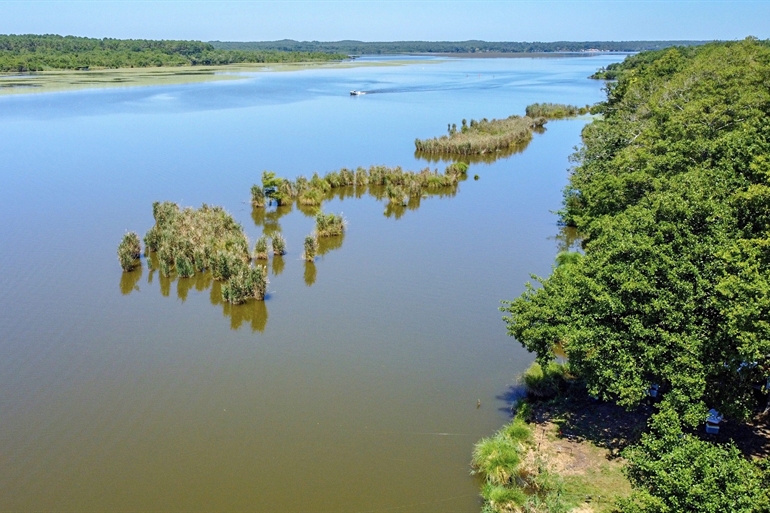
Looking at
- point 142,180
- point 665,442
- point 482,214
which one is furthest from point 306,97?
point 665,442

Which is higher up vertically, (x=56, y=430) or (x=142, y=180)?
(x=142, y=180)

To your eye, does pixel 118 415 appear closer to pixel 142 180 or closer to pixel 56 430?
pixel 56 430

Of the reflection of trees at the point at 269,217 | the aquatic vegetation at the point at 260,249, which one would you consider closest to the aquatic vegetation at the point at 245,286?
the aquatic vegetation at the point at 260,249

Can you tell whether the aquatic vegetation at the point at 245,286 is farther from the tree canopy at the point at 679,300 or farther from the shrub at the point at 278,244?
the tree canopy at the point at 679,300

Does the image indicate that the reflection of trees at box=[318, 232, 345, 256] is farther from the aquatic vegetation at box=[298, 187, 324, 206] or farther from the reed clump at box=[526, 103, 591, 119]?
the reed clump at box=[526, 103, 591, 119]

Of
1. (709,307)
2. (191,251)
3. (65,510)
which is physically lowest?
(65,510)

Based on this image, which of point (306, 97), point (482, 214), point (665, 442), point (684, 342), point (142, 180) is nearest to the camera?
point (665, 442)

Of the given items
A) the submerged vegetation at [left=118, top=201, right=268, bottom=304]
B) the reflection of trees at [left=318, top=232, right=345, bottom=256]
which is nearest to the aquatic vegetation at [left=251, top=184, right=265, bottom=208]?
the submerged vegetation at [left=118, top=201, right=268, bottom=304]
